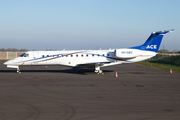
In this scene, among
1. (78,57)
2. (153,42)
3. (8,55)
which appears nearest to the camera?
(153,42)

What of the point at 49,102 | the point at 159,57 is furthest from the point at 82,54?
the point at 159,57

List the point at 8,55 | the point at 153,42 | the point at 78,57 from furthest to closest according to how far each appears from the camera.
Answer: the point at 8,55 → the point at 78,57 → the point at 153,42

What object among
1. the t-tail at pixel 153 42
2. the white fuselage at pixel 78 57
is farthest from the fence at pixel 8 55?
the t-tail at pixel 153 42

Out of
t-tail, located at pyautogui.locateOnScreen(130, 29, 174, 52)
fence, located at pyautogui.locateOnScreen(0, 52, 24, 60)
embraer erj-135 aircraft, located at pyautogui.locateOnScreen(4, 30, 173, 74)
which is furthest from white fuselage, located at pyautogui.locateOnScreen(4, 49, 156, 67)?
fence, located at pyautogui.locateOnScreen(0, 52, 24, 60)

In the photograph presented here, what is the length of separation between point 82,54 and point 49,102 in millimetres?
15428

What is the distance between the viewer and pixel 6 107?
29.2ft

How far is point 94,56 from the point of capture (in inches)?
984

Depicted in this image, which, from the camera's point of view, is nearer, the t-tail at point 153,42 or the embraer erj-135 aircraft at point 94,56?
the embraer erj-135 aircraft at point 94,56

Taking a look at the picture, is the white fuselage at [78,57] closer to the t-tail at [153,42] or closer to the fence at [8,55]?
the t-tail at [153,42]

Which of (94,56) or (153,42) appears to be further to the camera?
(94,56)

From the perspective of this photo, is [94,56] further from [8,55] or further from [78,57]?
[8,55]

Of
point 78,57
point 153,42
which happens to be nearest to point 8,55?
point 78,57

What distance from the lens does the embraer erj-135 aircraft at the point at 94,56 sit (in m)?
24.4

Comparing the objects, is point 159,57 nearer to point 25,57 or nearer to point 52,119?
point 25,57
